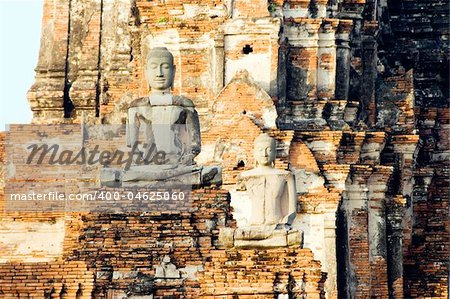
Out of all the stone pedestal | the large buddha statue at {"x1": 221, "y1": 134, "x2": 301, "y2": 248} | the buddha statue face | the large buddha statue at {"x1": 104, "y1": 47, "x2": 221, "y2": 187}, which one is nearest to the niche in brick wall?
the large buddha statue at {"x1": 104, "y1": 47, "x2": 221, "y2": 187}

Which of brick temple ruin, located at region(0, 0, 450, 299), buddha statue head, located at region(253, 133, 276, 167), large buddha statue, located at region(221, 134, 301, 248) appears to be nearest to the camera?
large buddha statue, located at region(221, 134, 301, 248)

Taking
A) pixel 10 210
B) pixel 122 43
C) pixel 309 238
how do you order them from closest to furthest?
pixel 10 210
pixel 309 238
pixel 122 43

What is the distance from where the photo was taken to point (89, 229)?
2180 cm

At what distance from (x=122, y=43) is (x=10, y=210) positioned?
6691 millimetres

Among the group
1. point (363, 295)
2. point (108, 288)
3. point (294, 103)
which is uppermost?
point (294, 103)

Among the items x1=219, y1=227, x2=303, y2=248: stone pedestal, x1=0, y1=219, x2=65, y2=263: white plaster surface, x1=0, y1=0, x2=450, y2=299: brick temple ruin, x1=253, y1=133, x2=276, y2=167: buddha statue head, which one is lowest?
x1=219, y1=227, x2=303, y2=248: stone pedestal

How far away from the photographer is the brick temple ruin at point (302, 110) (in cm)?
3325

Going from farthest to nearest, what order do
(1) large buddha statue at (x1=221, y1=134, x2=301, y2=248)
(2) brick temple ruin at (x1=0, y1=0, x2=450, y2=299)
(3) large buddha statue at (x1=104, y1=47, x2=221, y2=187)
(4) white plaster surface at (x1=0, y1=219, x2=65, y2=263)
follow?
(2) brick temple ruin at (x1=0, y1=0, x2=450, y2=299)
(4) white plaster surface at (x1=0, y1=219, x2=65, y2=263)
(1) large buddha statue at (x1=221, y1=134, x2=301, y2=248)
(3) large buddha statue at (x1=104, y1=47, x2=221, y2=187)

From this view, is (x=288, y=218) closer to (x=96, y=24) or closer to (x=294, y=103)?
(x=294, y=103)

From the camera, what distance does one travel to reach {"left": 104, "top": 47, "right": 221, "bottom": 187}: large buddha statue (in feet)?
74.9

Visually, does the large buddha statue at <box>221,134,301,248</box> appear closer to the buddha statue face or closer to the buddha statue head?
the buddha statue head

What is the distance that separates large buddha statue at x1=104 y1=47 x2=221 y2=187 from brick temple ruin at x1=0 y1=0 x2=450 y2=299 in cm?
630

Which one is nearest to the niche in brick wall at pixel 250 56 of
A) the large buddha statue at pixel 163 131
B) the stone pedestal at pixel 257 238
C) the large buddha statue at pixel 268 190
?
the large buddha statue at pixel 163 131

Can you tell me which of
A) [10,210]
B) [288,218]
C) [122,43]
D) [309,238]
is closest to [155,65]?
[288,218]
